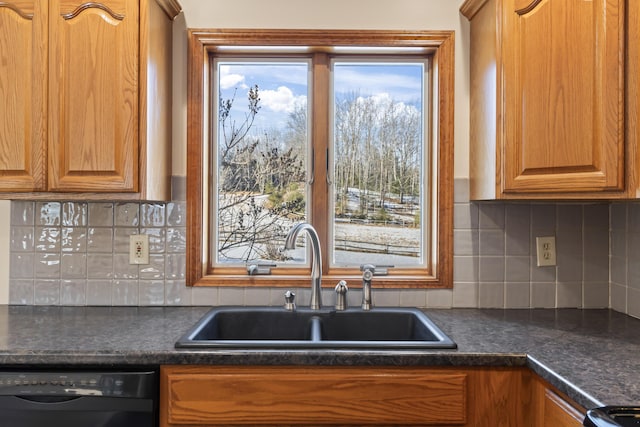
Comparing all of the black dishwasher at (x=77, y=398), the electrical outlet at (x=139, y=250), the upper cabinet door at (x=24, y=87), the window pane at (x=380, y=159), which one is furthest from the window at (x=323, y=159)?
the black dishwasher at (x=77, y=398)

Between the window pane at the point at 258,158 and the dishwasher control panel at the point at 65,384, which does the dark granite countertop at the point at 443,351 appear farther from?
the window pane at the point at 258,158

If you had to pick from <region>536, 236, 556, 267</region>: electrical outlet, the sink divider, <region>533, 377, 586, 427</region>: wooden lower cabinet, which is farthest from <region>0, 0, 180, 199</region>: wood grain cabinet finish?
<region>536, 236, 556, 267</region>: electrical outlet

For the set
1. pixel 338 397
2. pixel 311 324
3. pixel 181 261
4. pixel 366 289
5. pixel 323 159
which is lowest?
pixel 338 397

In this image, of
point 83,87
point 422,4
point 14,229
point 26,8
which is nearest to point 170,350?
point 83,87

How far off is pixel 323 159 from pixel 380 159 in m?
0.26

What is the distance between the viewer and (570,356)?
1.24m

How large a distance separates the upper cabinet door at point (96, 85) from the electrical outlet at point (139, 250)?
354mm

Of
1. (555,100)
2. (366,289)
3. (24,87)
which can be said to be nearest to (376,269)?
(366,289)

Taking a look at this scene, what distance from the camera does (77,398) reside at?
124 centimetres

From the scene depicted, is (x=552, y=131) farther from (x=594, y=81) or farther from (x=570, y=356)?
(x=570, y=356)

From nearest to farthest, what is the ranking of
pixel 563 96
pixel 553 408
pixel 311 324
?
pixel 553 408 < pixel 563 96 < pixel 311 324

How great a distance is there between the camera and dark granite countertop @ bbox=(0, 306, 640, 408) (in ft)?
3.65

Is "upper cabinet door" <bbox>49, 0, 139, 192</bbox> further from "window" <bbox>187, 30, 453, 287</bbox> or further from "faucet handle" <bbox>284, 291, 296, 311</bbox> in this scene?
"faucet handle" <bbox>284, 291, 296, 311</bbox>

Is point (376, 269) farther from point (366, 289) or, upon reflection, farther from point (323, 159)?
point (323, 159)
